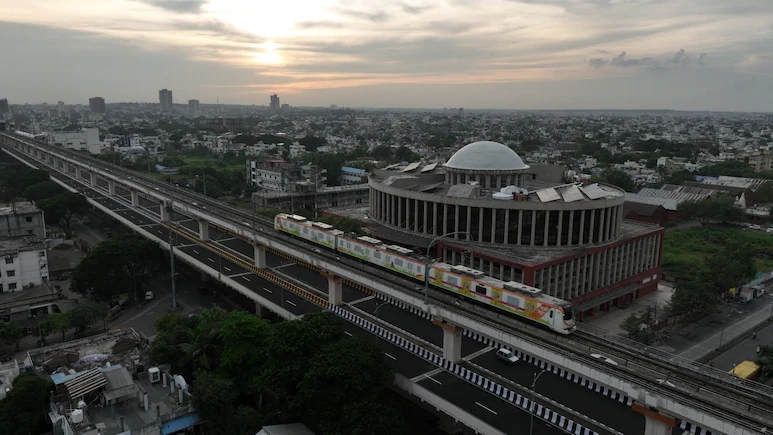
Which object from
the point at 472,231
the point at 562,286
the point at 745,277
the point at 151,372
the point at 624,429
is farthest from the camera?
the point at 745,277

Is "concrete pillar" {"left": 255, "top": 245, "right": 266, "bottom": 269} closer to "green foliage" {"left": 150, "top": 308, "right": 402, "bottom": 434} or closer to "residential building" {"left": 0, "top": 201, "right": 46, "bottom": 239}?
"green foliage" {"left": 150, "top": 308, "right": 402, "bottom": 434}

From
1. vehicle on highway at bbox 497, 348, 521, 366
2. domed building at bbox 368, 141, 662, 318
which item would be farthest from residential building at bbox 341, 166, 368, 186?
vehicle on highway at bbox 497, 348, 521, 366

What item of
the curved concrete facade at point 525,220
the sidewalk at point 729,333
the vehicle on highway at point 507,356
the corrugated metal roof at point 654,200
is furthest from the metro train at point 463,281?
the corrugated metal roof at point 654,200

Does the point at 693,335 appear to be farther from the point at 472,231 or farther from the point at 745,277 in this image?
the point at 472,231

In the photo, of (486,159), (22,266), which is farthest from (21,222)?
(486,159)

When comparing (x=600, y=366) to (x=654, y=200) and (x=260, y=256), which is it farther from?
(x=654, y=200)

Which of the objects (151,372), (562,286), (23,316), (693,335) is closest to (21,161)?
(23,316)
